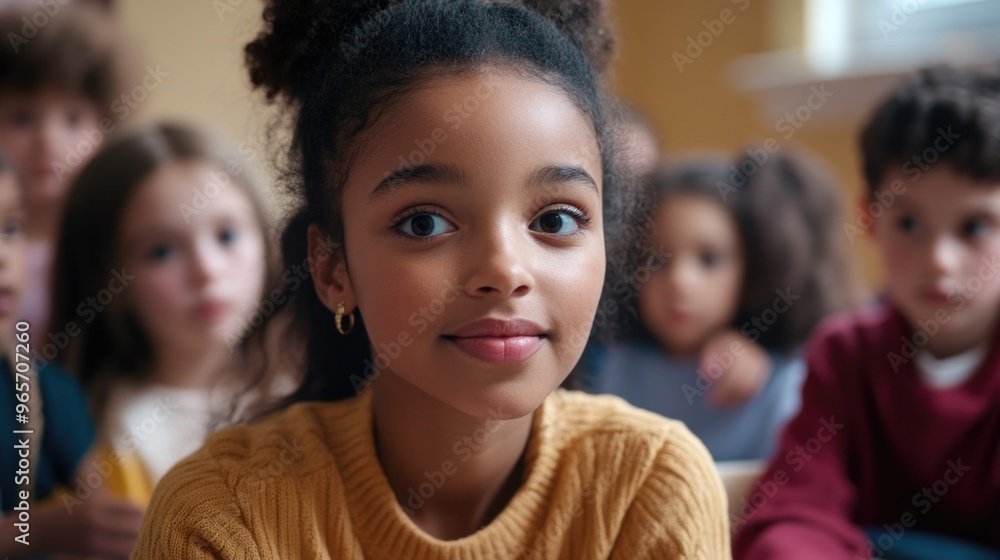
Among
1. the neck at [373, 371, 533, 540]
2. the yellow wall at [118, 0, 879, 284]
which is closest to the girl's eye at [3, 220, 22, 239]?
the neck at [373, 371, 533, 540]

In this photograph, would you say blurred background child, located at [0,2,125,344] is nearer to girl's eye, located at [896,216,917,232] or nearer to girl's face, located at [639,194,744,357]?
girl's face, located at [639,194,744,357]

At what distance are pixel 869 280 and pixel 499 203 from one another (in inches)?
64.5

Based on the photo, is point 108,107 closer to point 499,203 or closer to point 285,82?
point 285,82

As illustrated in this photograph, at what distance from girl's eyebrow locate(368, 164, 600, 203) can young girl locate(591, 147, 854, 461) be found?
750 mm

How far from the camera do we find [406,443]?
2.42 feet

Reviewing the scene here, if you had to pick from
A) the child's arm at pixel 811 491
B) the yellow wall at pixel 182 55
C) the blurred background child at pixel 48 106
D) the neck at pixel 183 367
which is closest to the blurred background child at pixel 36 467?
the neck at pixel 183 367

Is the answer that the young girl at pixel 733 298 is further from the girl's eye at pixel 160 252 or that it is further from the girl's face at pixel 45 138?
the girl's face at pixel 45 138

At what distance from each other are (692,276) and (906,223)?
0.44m

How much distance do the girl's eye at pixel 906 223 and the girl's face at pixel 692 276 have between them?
418 mm

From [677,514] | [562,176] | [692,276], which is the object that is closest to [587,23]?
[562,176]

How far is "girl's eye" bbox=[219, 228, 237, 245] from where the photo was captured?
1.17m

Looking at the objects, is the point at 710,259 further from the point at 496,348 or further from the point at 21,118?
the point at 21,118

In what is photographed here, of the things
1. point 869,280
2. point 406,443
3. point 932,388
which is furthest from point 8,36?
point 869,280

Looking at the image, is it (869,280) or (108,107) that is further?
(869,280)
